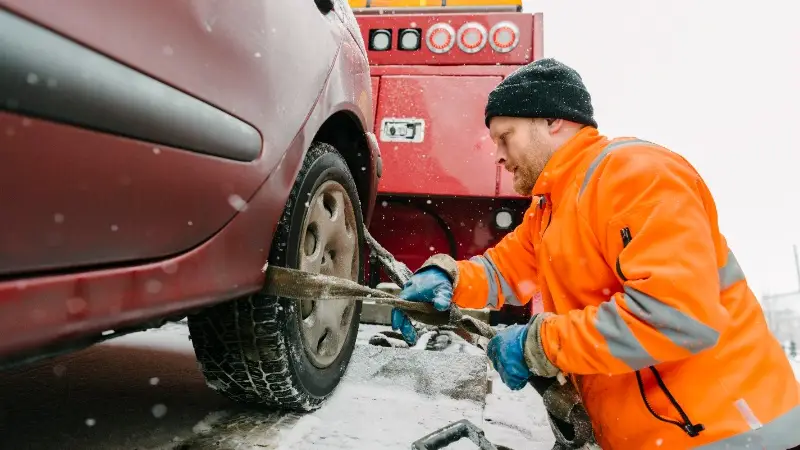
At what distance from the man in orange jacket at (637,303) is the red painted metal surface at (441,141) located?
1410 millimetres

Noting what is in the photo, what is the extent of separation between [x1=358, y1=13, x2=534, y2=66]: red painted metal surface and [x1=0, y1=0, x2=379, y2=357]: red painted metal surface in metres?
1.82

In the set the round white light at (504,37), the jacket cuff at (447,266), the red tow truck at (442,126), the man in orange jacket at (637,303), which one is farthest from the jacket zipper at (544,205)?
the round white light at (504,37)

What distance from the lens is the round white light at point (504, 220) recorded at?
9.36 ft

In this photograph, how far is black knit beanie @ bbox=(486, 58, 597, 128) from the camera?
1.27 m

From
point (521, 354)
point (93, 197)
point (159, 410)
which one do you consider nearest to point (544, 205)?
point (521, 354)

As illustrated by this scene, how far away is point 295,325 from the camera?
50.9 inches

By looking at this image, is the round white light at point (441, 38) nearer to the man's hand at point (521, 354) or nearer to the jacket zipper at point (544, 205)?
the jacket zipper at point (544, 205)

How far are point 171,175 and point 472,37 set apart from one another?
2.48 meters

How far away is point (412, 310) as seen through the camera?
1301mm

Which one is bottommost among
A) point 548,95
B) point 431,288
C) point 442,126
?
point 431,288

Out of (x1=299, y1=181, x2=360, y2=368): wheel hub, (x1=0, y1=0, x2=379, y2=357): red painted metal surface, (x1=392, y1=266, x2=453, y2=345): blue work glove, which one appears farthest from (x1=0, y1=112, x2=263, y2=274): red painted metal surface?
(x1=392, y1=266, x2=453, y2=345): blue work glove

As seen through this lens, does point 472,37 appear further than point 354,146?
Yes

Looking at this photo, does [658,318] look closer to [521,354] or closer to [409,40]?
[521,354]

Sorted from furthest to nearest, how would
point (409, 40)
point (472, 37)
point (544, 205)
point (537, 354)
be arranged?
point (409, 40), point (472, 37), point (544, 205), point (537, 354)
